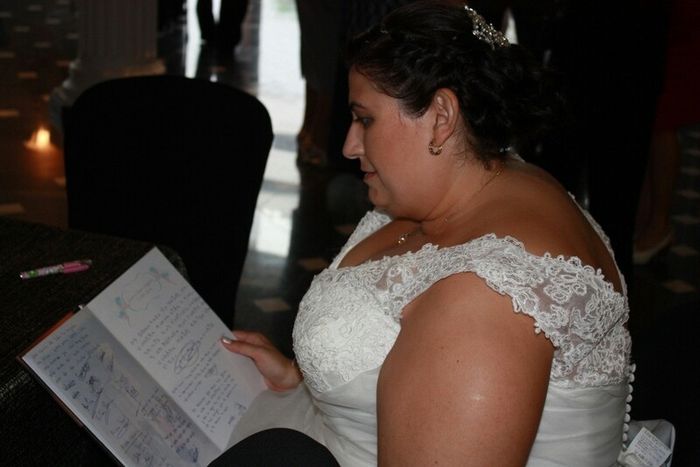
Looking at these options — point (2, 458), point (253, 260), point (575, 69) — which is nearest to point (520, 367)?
point (2, 458)

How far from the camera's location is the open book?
1.51m

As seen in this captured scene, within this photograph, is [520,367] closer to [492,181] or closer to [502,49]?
[492,181]

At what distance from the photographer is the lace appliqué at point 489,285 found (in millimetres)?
1457

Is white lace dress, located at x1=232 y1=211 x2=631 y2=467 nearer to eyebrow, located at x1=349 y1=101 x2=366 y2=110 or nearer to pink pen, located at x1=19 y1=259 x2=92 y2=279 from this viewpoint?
eyebrow, located at x1=349 y1=101 x2=366 y2=110

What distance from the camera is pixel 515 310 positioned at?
1413mm

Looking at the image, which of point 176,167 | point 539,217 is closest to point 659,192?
point 176,167

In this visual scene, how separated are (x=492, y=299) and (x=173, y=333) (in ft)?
2.19

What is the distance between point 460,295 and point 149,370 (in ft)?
1.95

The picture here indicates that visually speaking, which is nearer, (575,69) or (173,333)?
(173,333)

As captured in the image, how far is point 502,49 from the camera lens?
1734 millimetres

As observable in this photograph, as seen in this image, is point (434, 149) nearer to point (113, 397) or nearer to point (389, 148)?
point (389, 148)

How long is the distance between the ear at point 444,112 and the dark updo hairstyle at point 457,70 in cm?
1

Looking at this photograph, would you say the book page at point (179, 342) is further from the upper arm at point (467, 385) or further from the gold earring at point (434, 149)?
the gold earring at point (434, 149)

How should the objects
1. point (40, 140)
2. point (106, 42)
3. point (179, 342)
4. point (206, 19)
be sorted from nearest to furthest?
point (179, 342) → point (40, 140) → point (106, 42) → point (206, 19)
